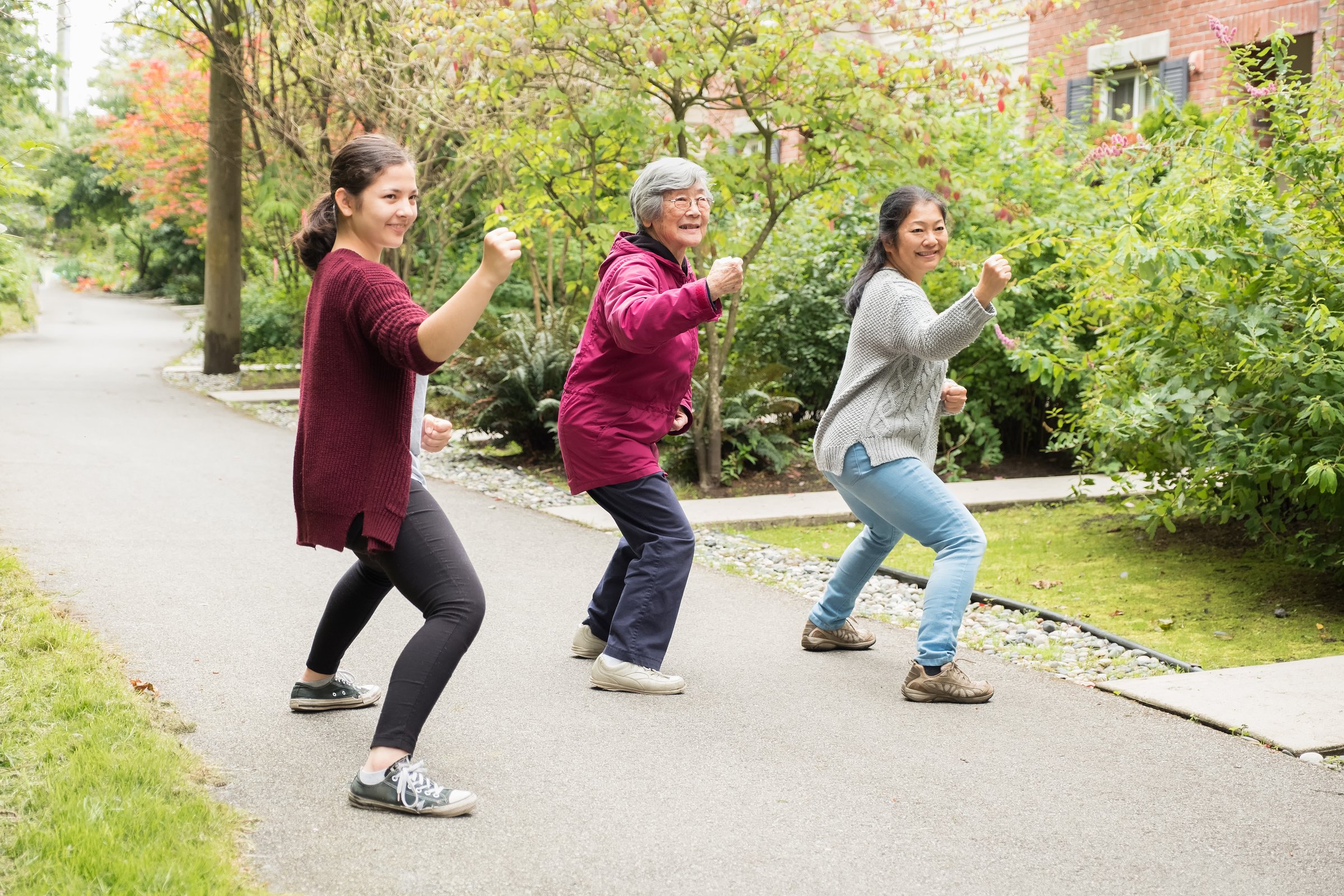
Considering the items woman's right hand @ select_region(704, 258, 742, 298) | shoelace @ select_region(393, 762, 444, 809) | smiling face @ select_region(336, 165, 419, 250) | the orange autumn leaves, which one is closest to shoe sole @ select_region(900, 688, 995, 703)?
woman's right hand @ select_region(704, 258, 742, 298)

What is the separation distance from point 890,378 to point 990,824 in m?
1.82

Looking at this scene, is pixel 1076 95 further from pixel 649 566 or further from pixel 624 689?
pixel 624 689

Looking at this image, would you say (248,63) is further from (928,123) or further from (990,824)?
(990,824)

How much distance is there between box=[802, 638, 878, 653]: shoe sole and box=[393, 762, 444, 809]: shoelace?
2277 millimetres

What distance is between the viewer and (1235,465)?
6.27 meters

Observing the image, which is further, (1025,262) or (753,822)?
(1025,262)

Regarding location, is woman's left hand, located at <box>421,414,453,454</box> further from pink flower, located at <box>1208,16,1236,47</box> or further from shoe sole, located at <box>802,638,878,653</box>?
pink flower, located at <box>1208,16,1236,47</box>

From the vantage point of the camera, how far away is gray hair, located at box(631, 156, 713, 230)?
474cm

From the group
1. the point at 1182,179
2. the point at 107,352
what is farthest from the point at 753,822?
the point at 107,352

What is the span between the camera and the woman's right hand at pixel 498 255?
325 cm

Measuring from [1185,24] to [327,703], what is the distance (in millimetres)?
13193

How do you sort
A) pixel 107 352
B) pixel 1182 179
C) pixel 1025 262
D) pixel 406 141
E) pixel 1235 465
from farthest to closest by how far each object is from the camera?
pixel 107 352
pixel 406 141
pixel 1025 262
pixel 1182 179
pixel 1235 465

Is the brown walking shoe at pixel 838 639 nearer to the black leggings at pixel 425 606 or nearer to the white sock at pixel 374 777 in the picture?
the black leggings at pixel 425 606

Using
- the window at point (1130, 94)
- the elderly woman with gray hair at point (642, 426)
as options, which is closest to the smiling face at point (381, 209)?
the elderly woman with gray hair at point (642, 426)
